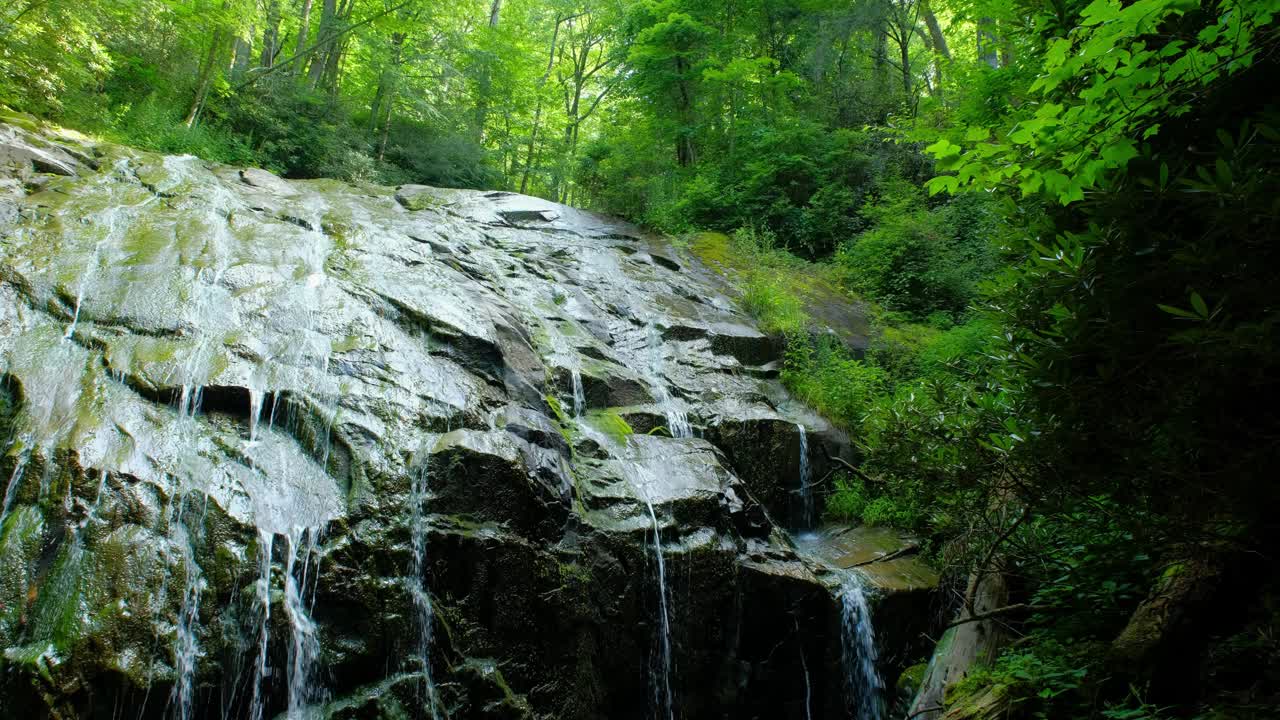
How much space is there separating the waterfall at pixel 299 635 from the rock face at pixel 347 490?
0.5 inches

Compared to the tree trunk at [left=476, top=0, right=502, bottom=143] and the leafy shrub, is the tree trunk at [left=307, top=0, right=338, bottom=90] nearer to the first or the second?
the leafy shrub

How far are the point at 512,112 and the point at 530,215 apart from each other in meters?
10.0

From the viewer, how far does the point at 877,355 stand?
10344mm

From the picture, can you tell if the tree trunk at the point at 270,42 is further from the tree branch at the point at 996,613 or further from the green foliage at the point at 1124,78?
the tree branch at the point at 996,613

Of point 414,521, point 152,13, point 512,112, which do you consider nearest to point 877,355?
point 414,521

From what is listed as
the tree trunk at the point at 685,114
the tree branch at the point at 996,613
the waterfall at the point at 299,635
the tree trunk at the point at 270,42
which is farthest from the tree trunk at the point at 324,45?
the tree branch at the point at 996,613

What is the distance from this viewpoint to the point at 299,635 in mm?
4062

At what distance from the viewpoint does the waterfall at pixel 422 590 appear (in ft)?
14.3

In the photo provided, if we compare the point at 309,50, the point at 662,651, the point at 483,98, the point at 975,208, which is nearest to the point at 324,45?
the point at 309,50

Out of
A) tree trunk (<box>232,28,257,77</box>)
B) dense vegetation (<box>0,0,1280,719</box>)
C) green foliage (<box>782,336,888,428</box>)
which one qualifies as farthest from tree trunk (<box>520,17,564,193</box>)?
green foliage (<box>782,336,888,428</box>)

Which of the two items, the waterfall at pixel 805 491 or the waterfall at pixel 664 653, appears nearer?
the waterfall at pixel 664 653

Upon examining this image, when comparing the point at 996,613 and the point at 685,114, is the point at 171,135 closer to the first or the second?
the point at 685,114

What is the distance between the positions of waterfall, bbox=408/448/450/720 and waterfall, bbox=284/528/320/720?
642 mm

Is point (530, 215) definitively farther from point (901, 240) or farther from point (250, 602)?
point (250, 602)
